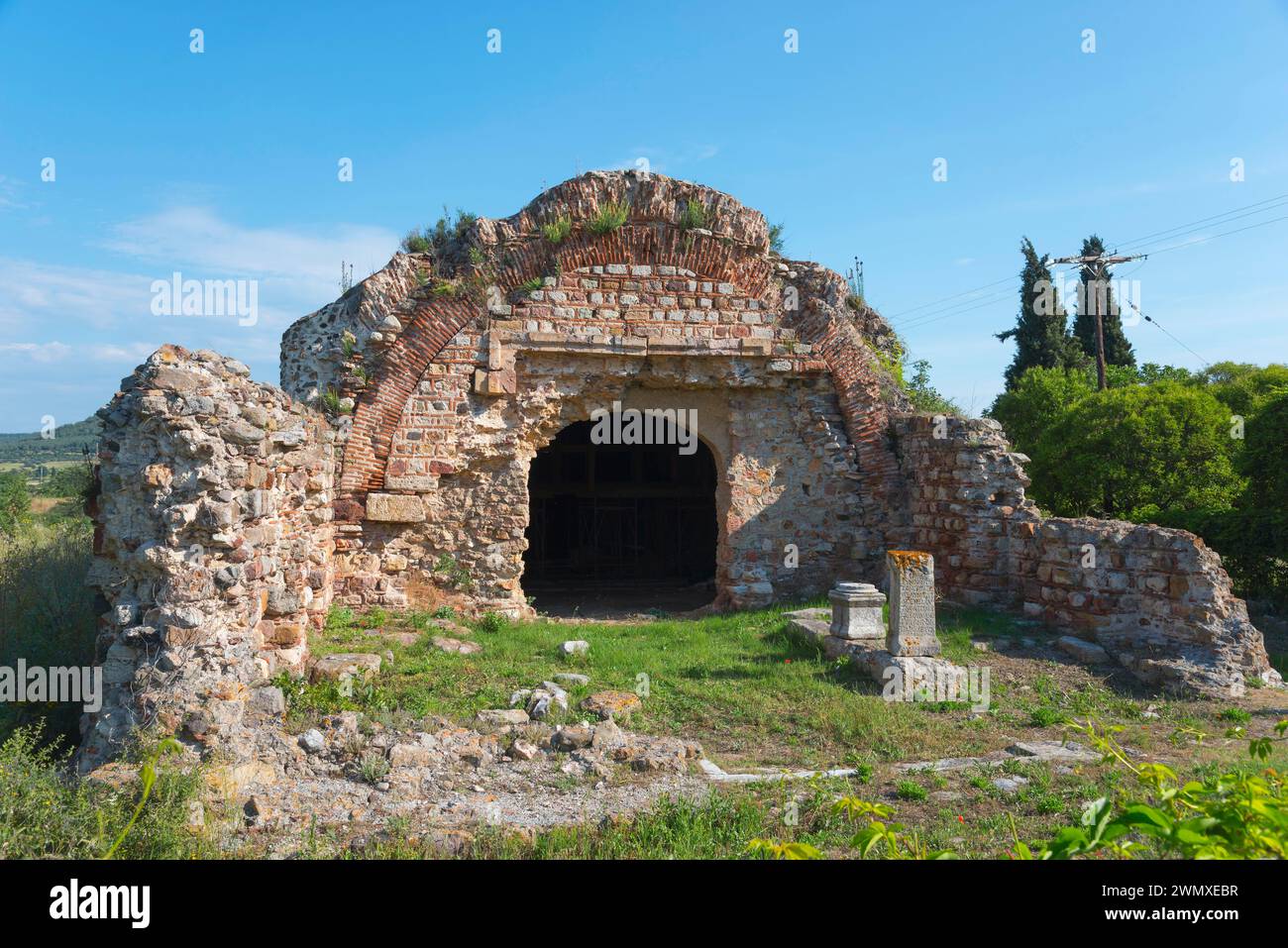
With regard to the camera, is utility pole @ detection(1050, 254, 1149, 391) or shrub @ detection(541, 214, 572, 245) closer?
shrub @ detection(541, 214, 572, 245)

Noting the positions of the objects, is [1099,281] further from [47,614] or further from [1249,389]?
[47,614]

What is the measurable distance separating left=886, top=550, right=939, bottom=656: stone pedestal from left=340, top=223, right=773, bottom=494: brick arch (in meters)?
4.61

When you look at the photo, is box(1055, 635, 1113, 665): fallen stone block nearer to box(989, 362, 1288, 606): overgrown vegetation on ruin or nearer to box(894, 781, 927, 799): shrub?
box(894, 781, 927, 799): shrub

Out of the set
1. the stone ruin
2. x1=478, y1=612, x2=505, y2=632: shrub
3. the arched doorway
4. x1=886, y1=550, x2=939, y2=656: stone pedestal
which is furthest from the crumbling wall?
the arched doorway

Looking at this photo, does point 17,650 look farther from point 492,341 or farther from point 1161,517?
point 1161,517

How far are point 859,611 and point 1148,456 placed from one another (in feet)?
35.2

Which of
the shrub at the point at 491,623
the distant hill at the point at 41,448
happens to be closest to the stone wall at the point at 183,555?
the shrub at the point at 491,623

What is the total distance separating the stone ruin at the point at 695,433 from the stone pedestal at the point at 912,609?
455mm

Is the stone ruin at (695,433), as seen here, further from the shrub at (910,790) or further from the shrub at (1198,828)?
the shrub at (1198,828)

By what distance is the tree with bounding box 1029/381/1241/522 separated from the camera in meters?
16.0

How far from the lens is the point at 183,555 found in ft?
19.2

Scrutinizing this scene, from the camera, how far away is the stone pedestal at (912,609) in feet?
27.8
